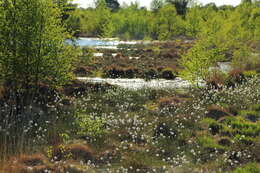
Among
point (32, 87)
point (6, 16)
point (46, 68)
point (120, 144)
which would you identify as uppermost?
point (6, 16)

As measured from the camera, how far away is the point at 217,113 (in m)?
14.1

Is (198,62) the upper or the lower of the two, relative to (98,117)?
upper

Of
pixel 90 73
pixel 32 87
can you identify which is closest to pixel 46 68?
pixel 32 87

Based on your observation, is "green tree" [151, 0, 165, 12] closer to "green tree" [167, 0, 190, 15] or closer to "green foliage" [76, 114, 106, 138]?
"green tree" [167, 0, 190, 15]

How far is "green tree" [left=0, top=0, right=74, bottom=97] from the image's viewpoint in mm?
13062

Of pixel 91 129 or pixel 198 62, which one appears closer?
pixel 91 129

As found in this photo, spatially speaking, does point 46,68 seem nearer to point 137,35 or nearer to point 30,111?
point 30,111

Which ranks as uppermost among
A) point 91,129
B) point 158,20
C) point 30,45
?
point 158,20

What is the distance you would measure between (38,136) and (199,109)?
24.7ft

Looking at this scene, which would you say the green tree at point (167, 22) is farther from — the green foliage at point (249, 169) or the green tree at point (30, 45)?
the green foliage at point (249, 169)

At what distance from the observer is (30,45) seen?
44.1 feet

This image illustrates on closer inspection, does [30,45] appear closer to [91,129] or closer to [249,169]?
[91,129]

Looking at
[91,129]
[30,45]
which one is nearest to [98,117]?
[91,129]

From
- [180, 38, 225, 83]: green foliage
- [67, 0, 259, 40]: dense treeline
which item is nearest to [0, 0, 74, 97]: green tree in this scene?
[180, 38, 225, 83]: green foliage
